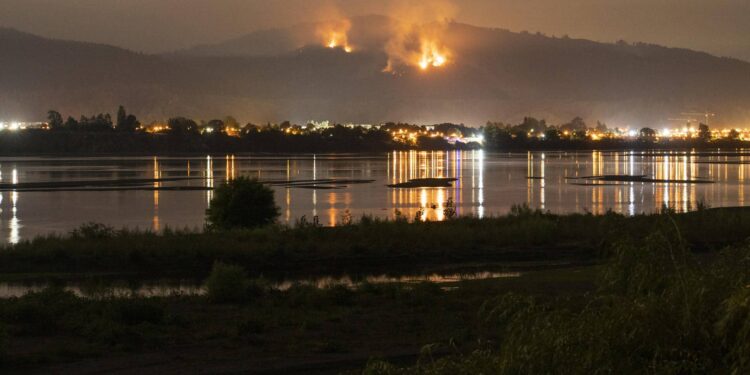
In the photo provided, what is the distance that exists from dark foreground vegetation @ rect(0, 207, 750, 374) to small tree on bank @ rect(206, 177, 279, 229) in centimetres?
315

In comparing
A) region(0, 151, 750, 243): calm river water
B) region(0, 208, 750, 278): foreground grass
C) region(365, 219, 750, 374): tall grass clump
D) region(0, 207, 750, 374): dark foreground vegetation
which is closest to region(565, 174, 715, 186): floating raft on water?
region(0, 151, 750, 243): calm river water

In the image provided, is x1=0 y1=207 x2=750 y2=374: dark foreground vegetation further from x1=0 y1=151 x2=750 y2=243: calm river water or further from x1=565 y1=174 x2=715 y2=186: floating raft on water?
x1=565 y1=174 x2=715 y2=186: floating raft on water

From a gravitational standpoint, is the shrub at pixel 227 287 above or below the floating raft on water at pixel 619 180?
below

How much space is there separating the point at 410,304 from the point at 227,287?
3118mm

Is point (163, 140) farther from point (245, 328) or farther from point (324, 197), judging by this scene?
point (245, 328)

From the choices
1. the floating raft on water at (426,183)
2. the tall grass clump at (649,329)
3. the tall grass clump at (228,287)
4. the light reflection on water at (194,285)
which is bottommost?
the light reflection on water at (194,285)

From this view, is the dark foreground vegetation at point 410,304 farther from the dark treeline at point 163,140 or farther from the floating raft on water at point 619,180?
the dark treeline at point 163,140

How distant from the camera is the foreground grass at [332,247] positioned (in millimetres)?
22453

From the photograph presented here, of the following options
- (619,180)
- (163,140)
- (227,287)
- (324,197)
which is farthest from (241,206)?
(163,140)

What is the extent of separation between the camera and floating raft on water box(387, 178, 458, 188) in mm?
60625

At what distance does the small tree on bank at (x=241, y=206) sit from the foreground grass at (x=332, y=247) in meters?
2.22

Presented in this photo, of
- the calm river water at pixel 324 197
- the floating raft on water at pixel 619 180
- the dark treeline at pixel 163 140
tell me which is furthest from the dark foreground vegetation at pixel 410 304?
the dark treeline at pixel 163 140

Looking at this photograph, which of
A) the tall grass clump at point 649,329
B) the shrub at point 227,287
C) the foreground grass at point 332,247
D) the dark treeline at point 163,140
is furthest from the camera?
the dark treeline at point 163,140

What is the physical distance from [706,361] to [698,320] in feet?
1.00
